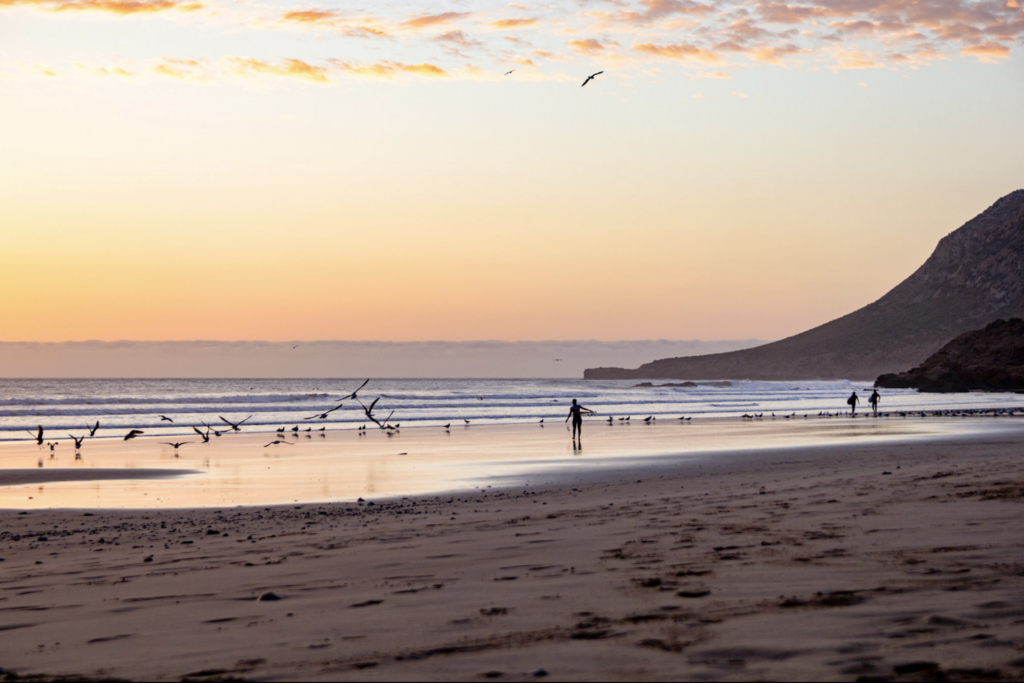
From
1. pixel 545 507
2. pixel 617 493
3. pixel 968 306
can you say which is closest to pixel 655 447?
pixel 617 493

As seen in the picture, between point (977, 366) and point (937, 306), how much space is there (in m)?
72.4

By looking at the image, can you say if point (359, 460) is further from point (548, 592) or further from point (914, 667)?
point (914, 667)

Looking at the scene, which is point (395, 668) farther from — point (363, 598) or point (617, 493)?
point (617, 493)

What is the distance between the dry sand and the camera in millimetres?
4871

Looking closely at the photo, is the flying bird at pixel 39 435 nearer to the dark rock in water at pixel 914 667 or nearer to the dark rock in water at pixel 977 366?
the dark rock in water at pixel 914 667

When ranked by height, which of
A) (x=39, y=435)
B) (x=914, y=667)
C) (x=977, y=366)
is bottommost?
(x=914, y=667)

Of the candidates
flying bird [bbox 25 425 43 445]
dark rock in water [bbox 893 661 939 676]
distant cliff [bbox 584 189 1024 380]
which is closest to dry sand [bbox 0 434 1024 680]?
dark rock in water [bbox 893 661 939 676]

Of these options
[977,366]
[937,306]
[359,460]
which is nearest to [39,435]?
[359,460]

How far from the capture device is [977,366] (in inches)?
3669

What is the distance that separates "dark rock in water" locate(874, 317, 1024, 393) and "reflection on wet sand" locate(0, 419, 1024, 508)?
196 ft

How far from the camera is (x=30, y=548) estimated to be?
10.1 m

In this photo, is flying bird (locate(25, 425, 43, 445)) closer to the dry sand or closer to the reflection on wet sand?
the reflection on wet sand

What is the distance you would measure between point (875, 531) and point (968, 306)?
163 meters

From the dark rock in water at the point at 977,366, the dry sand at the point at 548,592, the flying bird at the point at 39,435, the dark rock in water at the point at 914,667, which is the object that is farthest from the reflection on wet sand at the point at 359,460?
the dark rock in water at the point at 977,366
